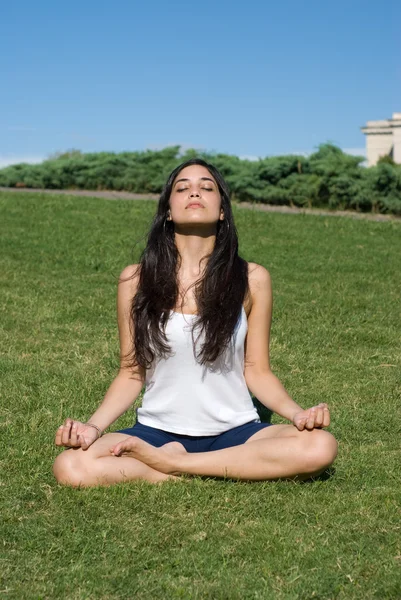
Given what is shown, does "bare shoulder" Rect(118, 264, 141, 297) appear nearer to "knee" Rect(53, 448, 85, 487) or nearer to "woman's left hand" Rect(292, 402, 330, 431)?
"knee" Rect(53, 448, 85, 487)

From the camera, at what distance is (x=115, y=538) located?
350 cm

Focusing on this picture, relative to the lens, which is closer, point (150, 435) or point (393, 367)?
point (150, 435)

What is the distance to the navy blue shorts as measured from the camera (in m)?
4.19

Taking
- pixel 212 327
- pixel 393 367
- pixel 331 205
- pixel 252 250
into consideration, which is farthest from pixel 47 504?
pixel 331 205

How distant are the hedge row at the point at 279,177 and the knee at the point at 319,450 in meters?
11.1

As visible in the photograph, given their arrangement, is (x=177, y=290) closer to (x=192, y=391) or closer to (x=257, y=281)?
(x=257, y=281)

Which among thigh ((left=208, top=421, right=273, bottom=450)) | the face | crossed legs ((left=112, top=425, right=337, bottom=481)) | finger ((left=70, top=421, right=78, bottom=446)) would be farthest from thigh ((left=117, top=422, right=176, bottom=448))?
the face

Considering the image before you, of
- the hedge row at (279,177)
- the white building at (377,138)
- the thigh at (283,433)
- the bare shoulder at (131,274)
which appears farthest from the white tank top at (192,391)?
the white building at (377,138)

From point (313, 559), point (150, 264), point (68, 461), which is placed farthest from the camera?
point (150, 264)

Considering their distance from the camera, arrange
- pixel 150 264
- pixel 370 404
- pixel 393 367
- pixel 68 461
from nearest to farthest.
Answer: pixel 68 461, pixel 150 264, pixel 370 404, pixel 393 367

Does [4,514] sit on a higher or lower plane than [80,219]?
lower

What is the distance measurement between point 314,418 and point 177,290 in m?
1.04

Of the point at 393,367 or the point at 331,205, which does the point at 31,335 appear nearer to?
the point at 393,367

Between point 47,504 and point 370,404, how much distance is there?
260cm
